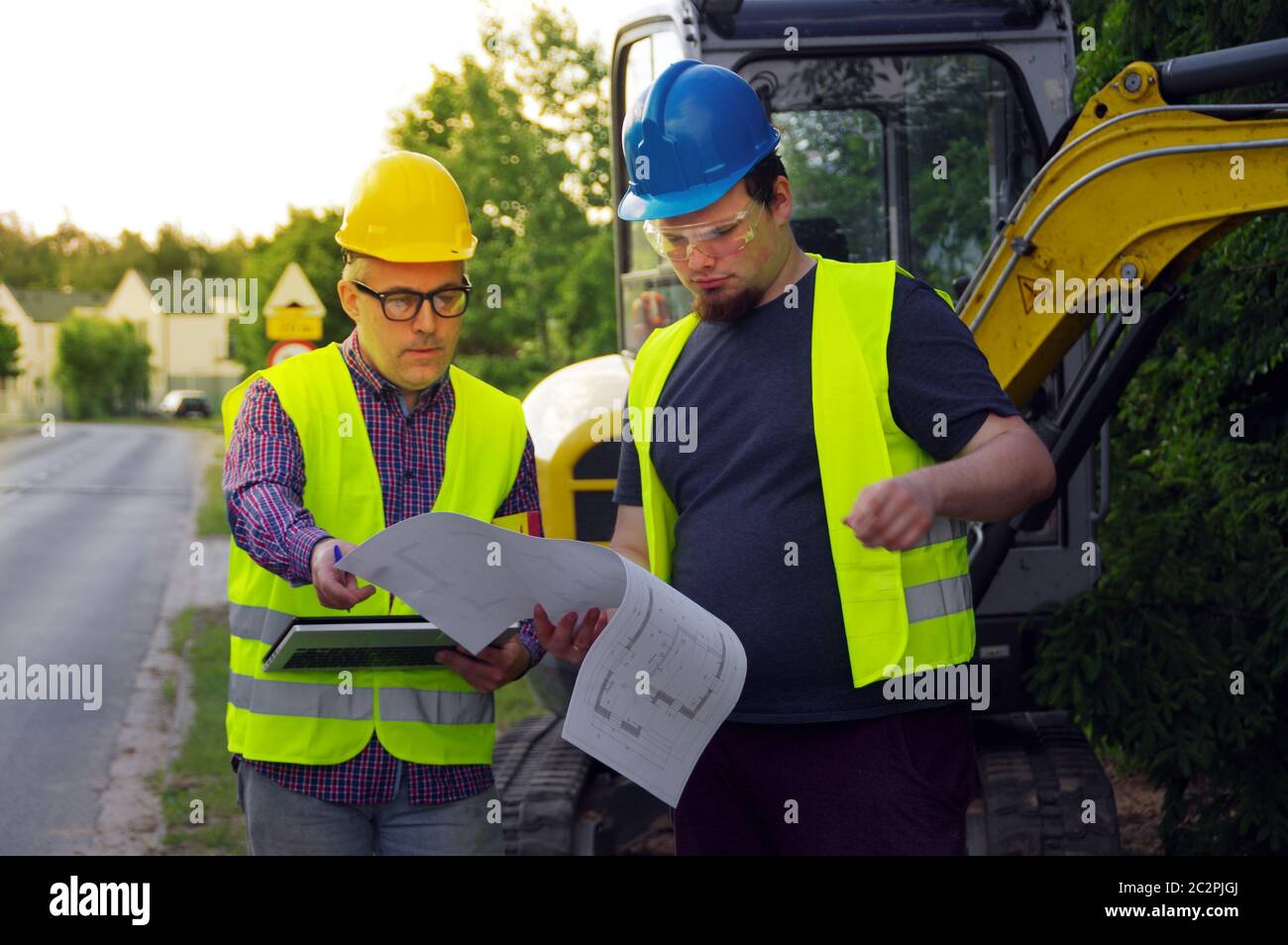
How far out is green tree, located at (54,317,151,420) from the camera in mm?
89188

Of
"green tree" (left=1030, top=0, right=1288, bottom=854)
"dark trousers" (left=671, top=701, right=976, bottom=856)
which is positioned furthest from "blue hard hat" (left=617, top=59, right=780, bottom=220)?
"green tree" (left=1030, top=0, right=1288, bottom=854)

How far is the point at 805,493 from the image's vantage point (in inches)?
116

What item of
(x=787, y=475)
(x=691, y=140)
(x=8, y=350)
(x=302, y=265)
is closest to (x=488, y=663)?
(x=787, y=475)

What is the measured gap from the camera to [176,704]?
10422mm

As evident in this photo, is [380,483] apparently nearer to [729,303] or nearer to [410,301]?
[410,301]

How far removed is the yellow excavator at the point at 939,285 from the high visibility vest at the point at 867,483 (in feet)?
7.14

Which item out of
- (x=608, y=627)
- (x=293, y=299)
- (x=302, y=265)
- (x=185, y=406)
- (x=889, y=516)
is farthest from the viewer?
(x=185, y=406)

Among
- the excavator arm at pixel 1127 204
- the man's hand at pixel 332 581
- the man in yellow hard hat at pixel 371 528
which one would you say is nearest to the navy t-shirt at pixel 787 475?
the man in yellow hard hat at pixel 371 528

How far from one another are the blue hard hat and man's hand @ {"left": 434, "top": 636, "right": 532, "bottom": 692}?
→ 0.87 metres

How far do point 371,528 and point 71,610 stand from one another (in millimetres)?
11904

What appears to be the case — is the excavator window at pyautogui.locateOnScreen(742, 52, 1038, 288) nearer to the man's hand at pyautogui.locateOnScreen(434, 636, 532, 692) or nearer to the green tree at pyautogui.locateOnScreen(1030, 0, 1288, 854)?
the green tree at pyautogui.locateOnScreen(1030, 0, 1288, 854)

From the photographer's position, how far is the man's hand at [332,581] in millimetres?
2863

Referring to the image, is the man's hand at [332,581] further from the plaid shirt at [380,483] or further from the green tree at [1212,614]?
the green tree at [1212,614]
